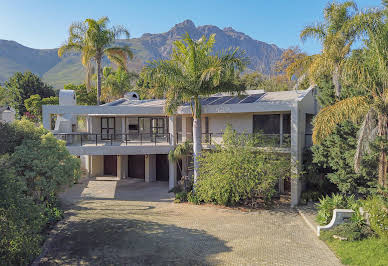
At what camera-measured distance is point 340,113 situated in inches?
460


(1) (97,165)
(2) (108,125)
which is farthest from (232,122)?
(1) (97,165)

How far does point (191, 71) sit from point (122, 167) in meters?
12.1

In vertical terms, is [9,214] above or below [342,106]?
below

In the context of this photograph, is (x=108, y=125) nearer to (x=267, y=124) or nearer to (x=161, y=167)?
(x=161, y=167)

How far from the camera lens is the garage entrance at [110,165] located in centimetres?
2589

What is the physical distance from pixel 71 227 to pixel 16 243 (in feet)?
17.8

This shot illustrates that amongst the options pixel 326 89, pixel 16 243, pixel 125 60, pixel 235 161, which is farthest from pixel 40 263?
pixel 125 60

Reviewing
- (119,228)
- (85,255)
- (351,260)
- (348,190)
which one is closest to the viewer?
(351,260)

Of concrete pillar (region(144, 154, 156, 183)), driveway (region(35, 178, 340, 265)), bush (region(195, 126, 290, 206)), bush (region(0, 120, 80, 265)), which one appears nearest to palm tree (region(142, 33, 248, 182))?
bush (region(195, 126, 290, 206))

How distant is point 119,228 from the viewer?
12961mm

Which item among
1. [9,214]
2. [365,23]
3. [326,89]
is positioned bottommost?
[9,214]

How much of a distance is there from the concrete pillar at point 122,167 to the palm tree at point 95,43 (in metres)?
6.82

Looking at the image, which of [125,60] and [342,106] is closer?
[342,106]

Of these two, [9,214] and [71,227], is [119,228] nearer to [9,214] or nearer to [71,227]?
[71,227]
